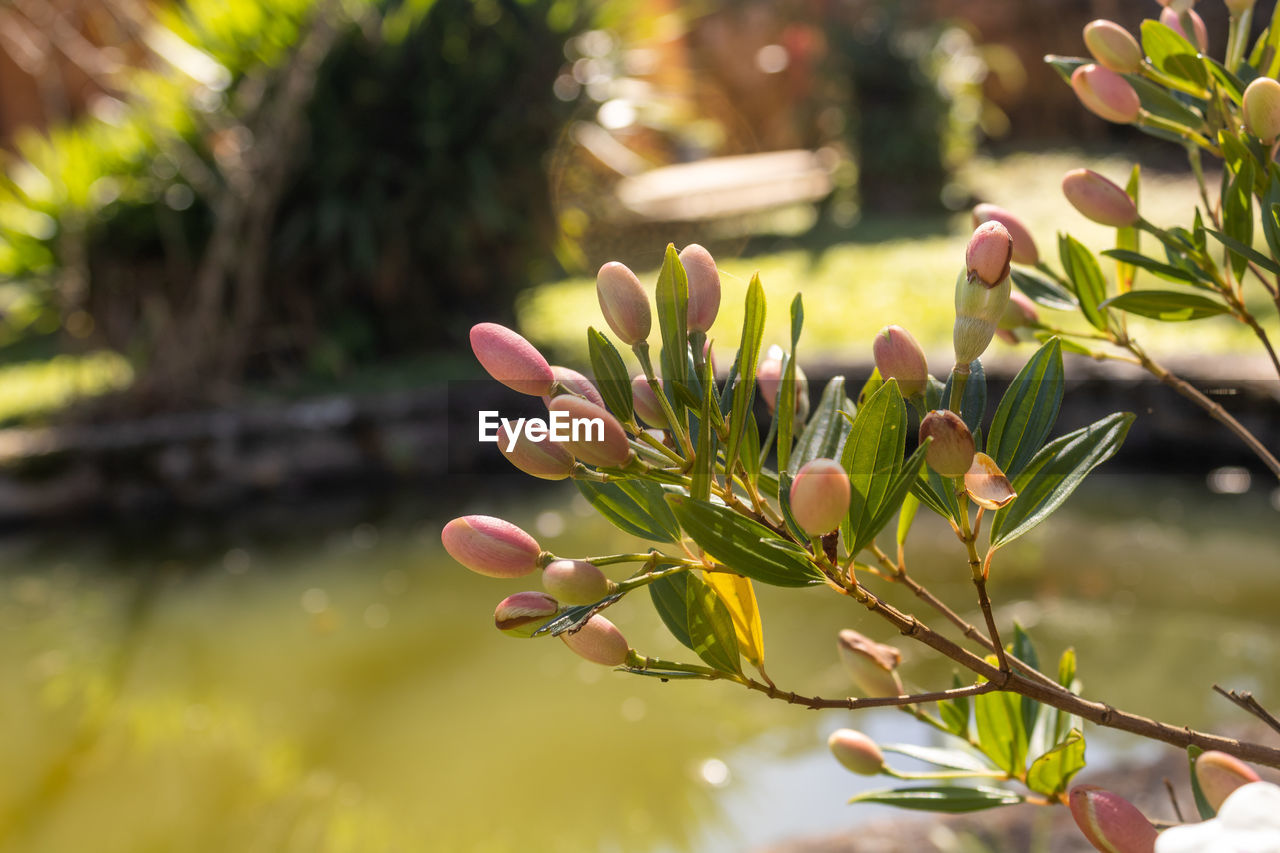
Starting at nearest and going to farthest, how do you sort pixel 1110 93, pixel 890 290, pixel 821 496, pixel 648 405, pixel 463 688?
pixel 821 496
pixel 648 405
pixel 1110 93
pixel 463 688
pixel 890 290

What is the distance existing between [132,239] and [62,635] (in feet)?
6.08

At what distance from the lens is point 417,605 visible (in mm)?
2287

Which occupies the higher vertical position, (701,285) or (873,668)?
(701,285)

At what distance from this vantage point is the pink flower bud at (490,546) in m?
0.36

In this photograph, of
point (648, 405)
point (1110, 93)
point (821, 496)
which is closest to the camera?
point (821, 496)

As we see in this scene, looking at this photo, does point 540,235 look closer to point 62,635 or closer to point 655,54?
point 655,54

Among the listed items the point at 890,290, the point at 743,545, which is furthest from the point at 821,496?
the point at 890,290

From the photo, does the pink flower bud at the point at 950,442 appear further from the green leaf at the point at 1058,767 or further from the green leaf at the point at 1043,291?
the green leaf at the point at 1043,291

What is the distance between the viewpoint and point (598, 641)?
377 millimetres

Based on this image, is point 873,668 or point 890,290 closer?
point 873,668

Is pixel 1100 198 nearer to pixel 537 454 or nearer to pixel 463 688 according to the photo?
pixel 537 454

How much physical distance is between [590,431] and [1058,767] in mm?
308

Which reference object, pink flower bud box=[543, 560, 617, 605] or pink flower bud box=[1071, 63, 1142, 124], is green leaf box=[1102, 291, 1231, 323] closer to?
pink flower bud box=[1071, 63, 1142, 124]

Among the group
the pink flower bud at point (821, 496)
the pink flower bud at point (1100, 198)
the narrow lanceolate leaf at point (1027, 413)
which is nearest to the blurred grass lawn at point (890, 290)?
the pink flower bud at point (1100, 198)
